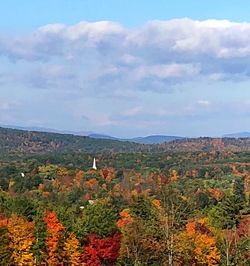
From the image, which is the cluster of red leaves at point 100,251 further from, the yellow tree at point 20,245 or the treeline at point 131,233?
the yellow tree at point 20,245

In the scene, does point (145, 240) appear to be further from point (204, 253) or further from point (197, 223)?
point (197, 223)

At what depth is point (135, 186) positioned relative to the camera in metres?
153

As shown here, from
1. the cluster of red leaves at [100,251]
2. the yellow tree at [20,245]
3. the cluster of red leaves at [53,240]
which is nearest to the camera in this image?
the yellow tree at [20,245]

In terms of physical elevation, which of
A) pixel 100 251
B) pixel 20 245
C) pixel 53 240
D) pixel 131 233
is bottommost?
pixel 100 251

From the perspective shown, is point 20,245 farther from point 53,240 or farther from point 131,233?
point 131,233

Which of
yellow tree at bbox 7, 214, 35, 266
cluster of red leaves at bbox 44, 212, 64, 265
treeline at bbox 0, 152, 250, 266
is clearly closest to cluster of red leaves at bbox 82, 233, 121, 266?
treeline at bbox 0, 152, 250, 266

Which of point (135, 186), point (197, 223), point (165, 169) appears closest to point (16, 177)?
point (135, 186)

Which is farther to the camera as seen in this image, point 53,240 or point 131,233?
point 53,240

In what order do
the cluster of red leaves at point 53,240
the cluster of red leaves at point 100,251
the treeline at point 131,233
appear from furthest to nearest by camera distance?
the cluster of red leaves at point 100,251, the cluster of red leaves at point 53,240, the treeline at point 131,233

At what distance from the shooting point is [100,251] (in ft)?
201

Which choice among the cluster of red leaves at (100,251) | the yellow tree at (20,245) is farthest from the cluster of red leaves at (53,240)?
the yellow tree at (20,245)

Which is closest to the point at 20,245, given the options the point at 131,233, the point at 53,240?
the point at 53,240

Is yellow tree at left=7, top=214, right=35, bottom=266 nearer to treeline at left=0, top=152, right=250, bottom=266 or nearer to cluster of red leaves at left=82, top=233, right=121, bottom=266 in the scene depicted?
treeline at left=0, top=152, right=250, bottom=266

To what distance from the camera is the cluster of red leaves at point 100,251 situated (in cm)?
6106
